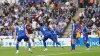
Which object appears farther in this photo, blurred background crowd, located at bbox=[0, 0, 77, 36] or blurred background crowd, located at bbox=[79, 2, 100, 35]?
blurred background crowd, located at bbox=[0, 0, 77, 36]

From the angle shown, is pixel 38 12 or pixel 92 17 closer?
pixel 92 17

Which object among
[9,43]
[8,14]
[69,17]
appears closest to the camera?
[9,43]

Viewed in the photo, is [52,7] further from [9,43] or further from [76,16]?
[9,43]

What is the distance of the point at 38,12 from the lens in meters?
46.1

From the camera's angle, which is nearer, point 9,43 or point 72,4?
point 9,43

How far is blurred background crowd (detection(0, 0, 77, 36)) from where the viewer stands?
43.4m

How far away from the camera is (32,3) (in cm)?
4828

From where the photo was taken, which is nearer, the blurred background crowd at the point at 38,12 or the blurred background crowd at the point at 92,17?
the blurred background crowd at the point at 92,17

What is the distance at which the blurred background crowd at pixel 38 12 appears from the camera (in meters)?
43.4

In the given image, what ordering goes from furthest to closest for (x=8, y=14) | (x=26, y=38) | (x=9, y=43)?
1. (x=8, y=14)
2. (x=9, y=43)
3. (x=26, y=38)

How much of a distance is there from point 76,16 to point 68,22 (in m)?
1.68

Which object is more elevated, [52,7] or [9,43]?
[52,7]

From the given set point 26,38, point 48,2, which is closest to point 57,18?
point 48,2

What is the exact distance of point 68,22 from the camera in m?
44.0
